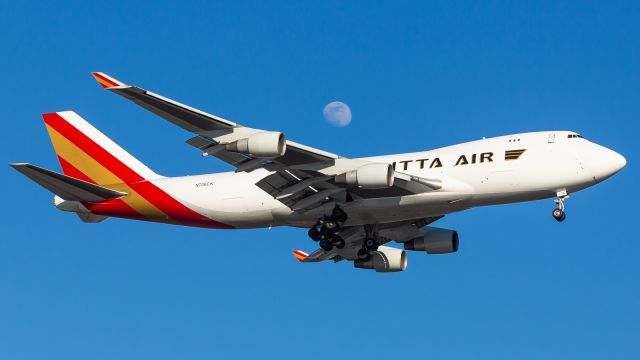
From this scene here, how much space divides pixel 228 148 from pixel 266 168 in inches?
137

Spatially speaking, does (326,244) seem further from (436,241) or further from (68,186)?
(68,186)

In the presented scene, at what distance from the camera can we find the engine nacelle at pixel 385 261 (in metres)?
52.0

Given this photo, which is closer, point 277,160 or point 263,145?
point 263,145

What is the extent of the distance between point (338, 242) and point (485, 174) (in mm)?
7345

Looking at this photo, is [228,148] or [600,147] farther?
[600,147]

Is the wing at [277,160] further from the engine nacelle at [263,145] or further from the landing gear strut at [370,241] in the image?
the landing gear strut at [370,241]

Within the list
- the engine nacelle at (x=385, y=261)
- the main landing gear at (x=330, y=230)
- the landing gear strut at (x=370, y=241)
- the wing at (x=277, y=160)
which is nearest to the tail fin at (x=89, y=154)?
the wing at (x=277, y=160)

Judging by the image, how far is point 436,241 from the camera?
169 ft

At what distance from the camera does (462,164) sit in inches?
1780

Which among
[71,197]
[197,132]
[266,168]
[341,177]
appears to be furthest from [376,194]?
[71,197]

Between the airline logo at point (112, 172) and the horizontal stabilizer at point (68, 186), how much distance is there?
442mm

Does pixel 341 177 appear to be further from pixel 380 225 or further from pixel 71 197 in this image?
pixel 71 197

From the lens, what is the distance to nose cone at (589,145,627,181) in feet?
145

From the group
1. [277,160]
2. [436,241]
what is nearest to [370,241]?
[436,241]
